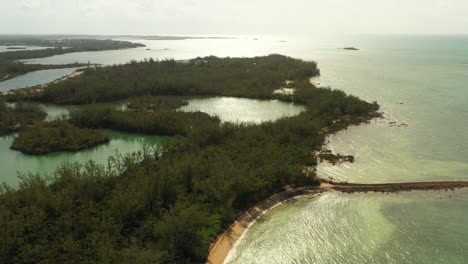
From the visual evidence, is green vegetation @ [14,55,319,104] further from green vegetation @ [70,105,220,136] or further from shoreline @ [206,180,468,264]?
shoreline @ [206,180,468,264]

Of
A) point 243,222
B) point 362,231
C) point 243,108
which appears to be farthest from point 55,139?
point 362,231

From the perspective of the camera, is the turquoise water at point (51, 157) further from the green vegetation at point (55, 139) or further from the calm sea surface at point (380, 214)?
the calm sea surface at point (380, 214)

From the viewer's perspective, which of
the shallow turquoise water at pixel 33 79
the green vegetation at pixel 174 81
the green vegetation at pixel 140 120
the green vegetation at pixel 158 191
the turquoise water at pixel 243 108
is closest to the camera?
the green vegetation at pixel 158 191

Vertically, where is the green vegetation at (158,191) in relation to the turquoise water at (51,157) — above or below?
above

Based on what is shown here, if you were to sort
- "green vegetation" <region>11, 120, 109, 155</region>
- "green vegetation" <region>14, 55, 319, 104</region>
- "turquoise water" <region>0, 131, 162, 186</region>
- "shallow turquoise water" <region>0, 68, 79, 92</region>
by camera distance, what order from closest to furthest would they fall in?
"turquoise water" <region>0, 131, 162, 186</region> < "green vegetation" <region>11, 120, 109, 155</region> < "green vegetation" <region>14, 55, 319, 104</region> < "shallow turquoise water" <region>0, 68, 79, 92</region>

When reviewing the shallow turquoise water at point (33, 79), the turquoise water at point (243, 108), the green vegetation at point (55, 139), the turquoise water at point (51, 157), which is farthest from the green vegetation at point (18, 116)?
the shallow turquoise water at point (33, 79)

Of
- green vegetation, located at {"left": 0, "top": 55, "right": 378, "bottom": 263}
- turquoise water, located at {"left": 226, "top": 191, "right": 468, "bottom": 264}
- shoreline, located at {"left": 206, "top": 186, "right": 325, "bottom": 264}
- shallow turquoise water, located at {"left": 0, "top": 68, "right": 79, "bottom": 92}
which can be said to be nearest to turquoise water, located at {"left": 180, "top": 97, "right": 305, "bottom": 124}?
green vegetation, located at {"left": 0, "top": 55, "right": 378, "bottom": 263}
